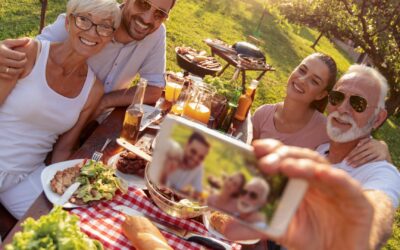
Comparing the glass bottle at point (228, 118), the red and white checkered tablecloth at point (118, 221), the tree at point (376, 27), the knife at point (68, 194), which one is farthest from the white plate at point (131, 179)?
the tree at point (376, 27)

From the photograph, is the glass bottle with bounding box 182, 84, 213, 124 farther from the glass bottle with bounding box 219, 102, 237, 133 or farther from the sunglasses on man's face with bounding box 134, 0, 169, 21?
the sunglasses on man's face with bounding box 134, 0, 169, 21

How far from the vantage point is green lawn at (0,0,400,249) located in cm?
785

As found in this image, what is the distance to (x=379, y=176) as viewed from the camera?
235 cm

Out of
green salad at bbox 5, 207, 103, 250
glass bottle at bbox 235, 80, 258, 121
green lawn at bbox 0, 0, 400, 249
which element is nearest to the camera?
green salad at bbox 5, 207, 103, 250

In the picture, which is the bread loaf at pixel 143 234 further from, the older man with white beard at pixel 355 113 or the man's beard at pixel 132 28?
the man's beard at pixel 132 28

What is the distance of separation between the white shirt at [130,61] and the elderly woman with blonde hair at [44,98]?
0.51m

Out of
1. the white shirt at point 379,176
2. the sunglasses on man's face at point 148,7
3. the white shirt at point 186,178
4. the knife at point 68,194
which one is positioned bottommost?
the knife at point 68,194

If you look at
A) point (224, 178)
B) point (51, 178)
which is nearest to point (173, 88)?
point (51, 178)

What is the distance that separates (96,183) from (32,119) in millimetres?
1006

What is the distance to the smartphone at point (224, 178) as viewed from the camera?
3.60 ft

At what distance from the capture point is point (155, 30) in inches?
137

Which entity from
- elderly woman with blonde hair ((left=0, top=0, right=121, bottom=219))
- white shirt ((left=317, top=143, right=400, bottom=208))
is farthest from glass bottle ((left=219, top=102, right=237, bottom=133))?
elderly woman with blonde hair ((left=0, top=0, right=121, bottom=219))

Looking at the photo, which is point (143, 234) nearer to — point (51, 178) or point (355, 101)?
point (51, 178)

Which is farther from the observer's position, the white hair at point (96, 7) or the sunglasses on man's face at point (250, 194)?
the white hair at point (96, 7)
